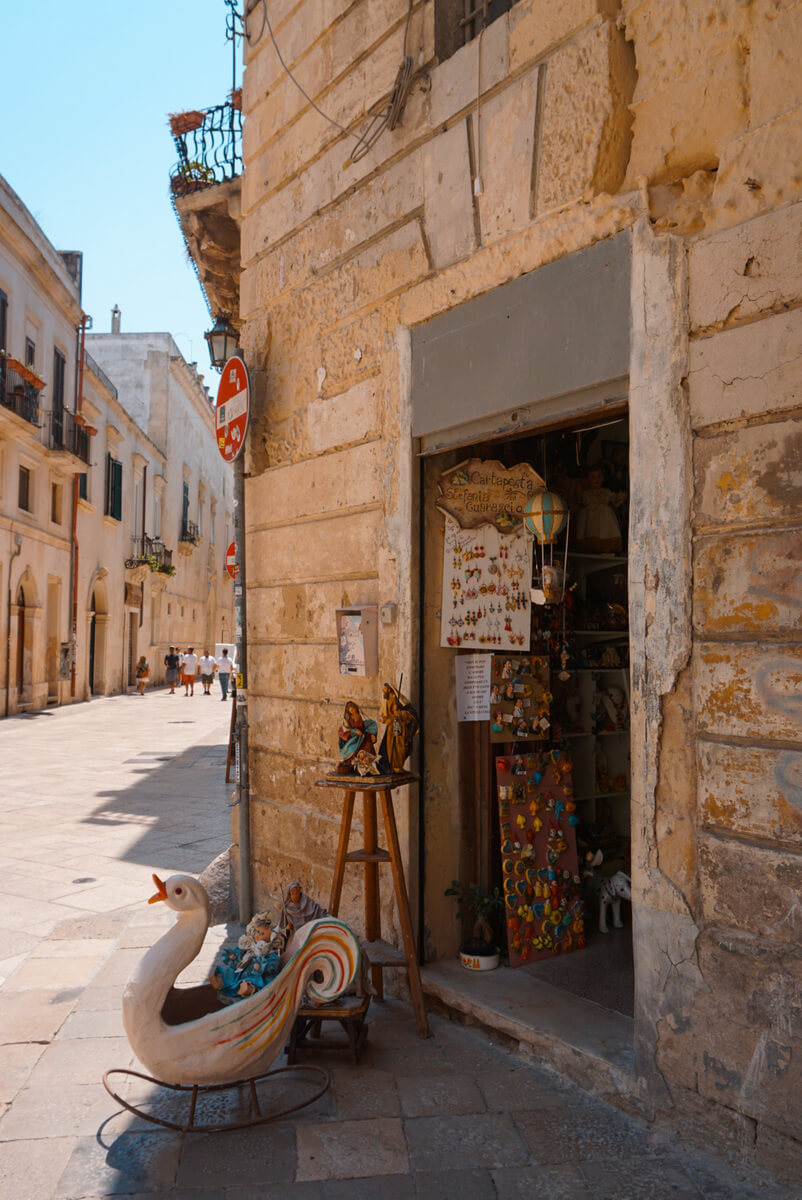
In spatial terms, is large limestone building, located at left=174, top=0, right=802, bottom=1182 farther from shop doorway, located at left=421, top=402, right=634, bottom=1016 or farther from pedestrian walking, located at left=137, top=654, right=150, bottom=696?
pedestrian walking, located at left=137, top=654, right=150, bottom=696

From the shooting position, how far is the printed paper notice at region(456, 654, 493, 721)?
4305mm

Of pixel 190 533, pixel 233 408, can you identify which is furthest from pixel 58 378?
pixel 233 408

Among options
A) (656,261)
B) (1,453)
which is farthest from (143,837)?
(1,453)

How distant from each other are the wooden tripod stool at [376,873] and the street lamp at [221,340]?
4.71 m

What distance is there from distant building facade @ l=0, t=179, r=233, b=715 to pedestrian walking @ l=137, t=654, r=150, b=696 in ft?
0.96

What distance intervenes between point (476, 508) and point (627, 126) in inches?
66.1

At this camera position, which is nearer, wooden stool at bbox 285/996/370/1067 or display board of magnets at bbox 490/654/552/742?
wooden stool at bbox 285/996/370/1067

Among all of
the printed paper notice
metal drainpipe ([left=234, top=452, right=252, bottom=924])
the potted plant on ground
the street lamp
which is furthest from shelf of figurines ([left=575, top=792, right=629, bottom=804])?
the street lamp

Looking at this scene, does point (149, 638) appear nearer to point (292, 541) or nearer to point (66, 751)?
point (66, 751)

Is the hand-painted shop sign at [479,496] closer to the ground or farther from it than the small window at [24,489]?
closer to the ground

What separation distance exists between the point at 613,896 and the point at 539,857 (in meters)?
0.56

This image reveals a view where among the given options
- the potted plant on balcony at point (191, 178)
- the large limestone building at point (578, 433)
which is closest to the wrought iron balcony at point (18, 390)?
the potted plant on balcony at point (191, 178)

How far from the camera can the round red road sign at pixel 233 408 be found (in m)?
5.30

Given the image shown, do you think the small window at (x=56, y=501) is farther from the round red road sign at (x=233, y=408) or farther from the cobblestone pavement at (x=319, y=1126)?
the cobblestone pavement at (x=319, y=1126)
